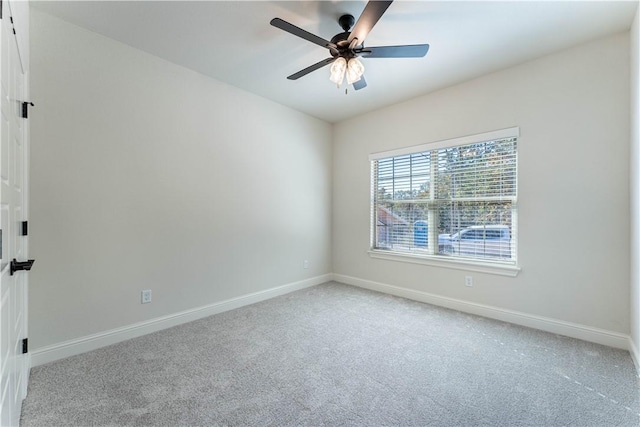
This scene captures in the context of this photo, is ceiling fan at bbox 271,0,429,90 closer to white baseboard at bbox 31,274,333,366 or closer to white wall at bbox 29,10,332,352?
Answer: white wall at bbox 29,10,332,352

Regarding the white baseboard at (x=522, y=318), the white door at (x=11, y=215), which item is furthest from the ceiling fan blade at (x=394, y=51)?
the white baseboard at (x=522, y=318)

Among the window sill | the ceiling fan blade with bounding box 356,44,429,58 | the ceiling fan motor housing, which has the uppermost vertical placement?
the ceiling fan motor housing

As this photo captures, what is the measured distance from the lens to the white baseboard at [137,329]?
2172mm

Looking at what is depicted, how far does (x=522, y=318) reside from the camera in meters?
2.86

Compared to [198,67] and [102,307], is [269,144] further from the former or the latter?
[102,307]

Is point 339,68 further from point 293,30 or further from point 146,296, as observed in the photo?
point 146,296

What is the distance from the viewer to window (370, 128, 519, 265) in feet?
9.92

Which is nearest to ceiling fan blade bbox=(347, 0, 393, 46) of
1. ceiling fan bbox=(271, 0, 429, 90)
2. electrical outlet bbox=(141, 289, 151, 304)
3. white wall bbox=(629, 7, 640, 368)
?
ceiling fan bbox=(271, 0, 429, 90)

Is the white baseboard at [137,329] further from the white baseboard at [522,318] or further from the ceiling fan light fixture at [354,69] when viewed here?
the ceiling fan light fixture at [354,69]

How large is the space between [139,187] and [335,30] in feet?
7.50

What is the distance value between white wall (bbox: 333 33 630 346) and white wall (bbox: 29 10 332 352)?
242 cm

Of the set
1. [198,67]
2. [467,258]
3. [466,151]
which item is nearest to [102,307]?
[198,67]

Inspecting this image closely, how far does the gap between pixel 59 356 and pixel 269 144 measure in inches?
116

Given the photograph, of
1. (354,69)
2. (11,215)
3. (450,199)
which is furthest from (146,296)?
(450,199)
